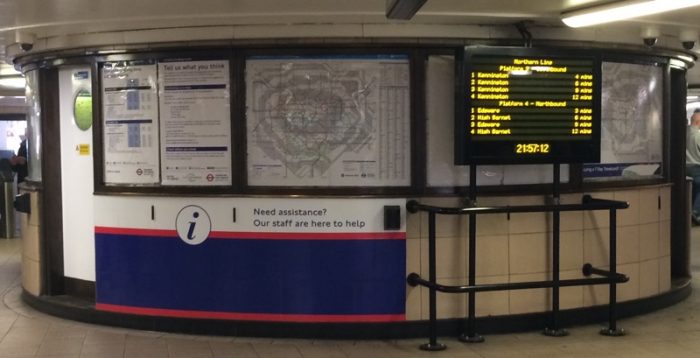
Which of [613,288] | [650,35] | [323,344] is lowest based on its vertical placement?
[323,344]

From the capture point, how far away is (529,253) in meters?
5.60

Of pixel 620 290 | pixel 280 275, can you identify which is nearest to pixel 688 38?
pixel 620 290

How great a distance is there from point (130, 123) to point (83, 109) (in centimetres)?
74

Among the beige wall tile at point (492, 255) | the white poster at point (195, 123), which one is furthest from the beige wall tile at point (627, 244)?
the white poster at point (195, 123)

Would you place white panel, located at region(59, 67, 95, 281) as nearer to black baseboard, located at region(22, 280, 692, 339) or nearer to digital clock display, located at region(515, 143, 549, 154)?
A: black baseboard, located at region(22, 280, 692, 339)

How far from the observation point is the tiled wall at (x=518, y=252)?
214 inches

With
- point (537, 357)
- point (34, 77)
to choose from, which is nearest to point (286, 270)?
point (537, 357)

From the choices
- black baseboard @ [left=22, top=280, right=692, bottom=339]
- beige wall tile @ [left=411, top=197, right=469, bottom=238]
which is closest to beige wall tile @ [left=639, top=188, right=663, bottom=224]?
black baseboard @ [left=22, top=280, right=692, bottom=339]

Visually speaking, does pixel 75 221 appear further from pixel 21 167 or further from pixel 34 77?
pixel 21 167

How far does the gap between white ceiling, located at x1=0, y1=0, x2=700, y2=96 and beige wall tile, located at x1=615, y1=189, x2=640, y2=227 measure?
1.28 m

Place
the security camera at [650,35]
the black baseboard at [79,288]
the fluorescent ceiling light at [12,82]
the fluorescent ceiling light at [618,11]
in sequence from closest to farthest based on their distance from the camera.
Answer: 1. the fluorescent ceiling light at [618,11]
2. the security camera at [650,35]
3. the black baseboard at [79,288]
4. the fluorescent ceiling light at [12,82]

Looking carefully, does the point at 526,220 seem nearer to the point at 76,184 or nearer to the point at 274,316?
the point at 274,316

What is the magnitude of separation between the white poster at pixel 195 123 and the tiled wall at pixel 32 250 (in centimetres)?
167

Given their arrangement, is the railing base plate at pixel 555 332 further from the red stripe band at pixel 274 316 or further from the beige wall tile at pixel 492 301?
the red stripe band at pixel 274 316
